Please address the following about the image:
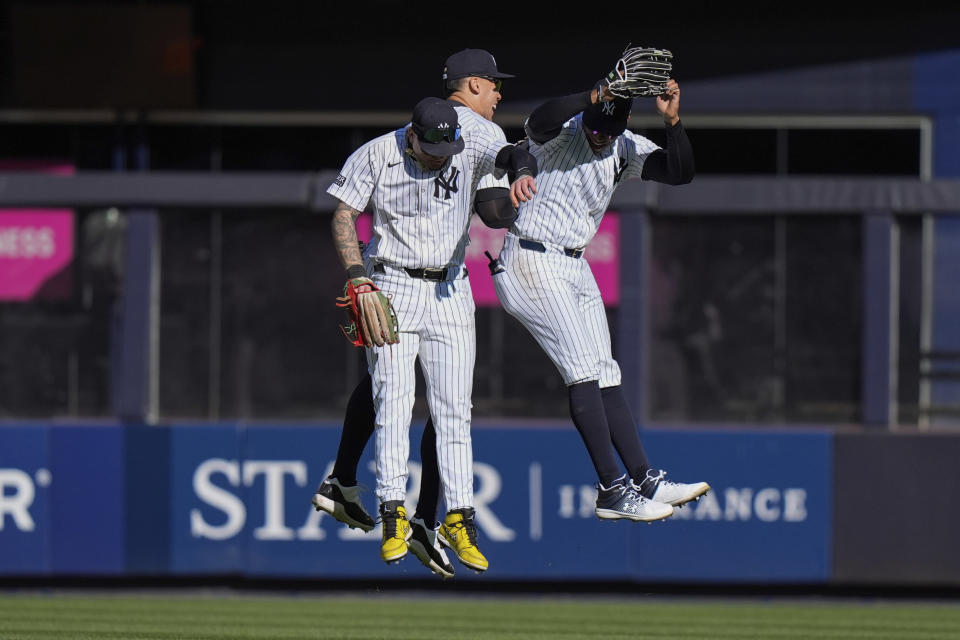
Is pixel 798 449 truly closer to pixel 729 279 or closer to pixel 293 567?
pixel 729 279

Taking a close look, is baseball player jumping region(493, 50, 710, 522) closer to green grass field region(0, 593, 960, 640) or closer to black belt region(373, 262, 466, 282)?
black belt region(373, 262, 466, 282)

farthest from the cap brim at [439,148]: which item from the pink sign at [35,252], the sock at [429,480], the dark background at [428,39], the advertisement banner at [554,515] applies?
the dark background at [428,39]

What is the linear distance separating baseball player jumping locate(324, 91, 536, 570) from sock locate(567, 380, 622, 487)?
497mm

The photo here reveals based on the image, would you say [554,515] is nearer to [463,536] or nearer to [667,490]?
[667,490]

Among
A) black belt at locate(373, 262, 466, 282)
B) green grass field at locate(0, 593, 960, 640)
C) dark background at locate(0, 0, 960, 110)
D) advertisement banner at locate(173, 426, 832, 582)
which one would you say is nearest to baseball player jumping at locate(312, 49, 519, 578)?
black belt at locate(373, 262, 466, 282)

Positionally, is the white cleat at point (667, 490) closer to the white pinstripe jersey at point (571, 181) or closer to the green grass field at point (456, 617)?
the white pinstripe jersey at point (571, 181)

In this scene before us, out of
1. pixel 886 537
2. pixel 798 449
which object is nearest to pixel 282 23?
pixel 798 449

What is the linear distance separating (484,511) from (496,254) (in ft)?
6.72

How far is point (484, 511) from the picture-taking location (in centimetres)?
1133

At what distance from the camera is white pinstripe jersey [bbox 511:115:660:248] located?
6629mm

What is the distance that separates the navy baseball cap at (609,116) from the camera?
629 centimetres

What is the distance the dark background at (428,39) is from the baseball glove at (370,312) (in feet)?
25.4

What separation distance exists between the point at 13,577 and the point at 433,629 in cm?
426

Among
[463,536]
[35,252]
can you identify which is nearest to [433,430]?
[463,536]
